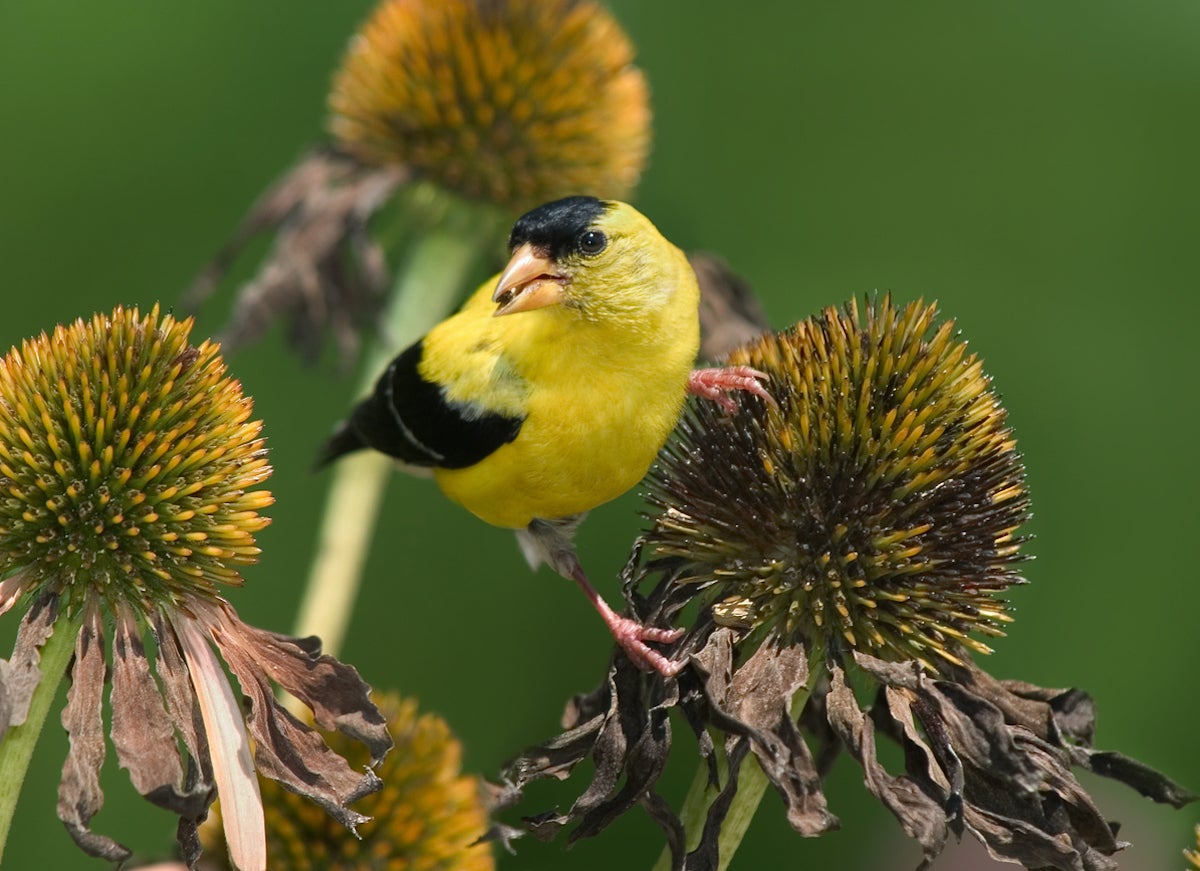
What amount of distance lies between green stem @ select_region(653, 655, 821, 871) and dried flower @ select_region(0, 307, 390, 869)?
380mm

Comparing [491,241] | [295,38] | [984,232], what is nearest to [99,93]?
[295,38]

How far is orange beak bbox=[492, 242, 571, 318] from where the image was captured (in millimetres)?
2080

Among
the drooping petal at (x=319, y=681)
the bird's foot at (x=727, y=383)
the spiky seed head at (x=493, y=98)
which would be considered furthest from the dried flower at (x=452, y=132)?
the drooping petal at (x=319, y=681)

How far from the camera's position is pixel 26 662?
5.27ft

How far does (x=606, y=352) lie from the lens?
2.14 meters

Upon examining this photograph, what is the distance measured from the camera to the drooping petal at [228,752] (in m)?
1.54

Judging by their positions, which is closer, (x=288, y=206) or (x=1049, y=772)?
(x=1049, y=772)

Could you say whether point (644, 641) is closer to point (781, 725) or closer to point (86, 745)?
point (781, 725)

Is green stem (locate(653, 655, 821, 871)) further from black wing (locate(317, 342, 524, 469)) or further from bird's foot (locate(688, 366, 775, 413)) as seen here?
black wing (locate(317, 342, 524, 469))

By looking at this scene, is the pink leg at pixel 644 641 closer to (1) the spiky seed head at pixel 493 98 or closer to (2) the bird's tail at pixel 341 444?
(2) the bird's tail at pixel 341 444

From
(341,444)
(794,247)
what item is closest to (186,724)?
(341,444)

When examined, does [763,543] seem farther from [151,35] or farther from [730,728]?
[151,35]

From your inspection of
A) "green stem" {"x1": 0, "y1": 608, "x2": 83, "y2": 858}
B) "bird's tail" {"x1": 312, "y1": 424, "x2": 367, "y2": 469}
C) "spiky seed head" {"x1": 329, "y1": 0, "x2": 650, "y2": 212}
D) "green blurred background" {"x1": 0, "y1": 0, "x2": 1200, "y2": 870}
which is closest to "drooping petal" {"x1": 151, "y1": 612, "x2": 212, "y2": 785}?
"green stem" {"x1": 0, "y1": 608, "x2": 83, "y2": 858}

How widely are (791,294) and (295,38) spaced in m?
1.77
